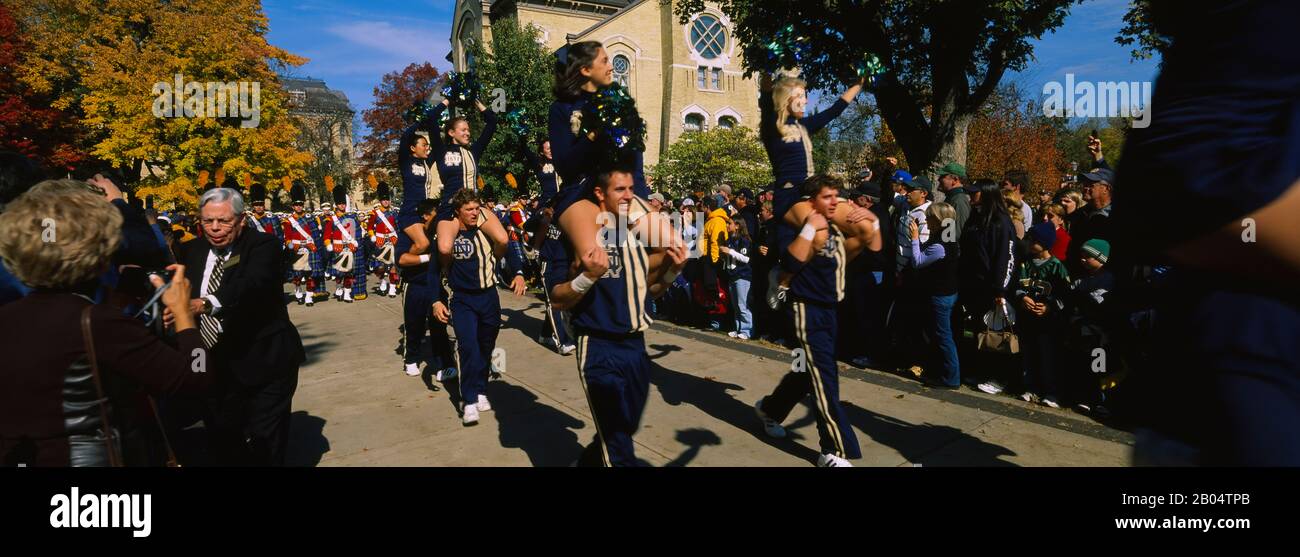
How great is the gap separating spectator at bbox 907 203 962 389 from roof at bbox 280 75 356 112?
228 feet

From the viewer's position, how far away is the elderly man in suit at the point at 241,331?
379cm

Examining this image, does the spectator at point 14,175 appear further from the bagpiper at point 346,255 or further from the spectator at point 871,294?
the bagpiper at point 346,255

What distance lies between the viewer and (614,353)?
127 inches

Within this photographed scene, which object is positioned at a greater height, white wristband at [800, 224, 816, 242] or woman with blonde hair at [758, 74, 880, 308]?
woman with blonde hair at [758, 74, 880, 308]

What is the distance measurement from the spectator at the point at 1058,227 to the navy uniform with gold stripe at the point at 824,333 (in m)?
3.60

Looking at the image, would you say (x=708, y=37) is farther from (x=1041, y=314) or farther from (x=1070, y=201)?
(x=1041, y=314)

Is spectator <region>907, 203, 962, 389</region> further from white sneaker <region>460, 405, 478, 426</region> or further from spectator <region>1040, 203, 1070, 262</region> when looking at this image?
white sneaker <region>460, 405, 478, 426</region>

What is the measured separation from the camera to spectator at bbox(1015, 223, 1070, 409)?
5922mm

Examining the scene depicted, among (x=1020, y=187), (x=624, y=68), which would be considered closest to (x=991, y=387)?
(x=1020, y=187)

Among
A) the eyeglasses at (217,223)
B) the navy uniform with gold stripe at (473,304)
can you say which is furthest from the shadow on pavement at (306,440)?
the eyeglasses at (217,223)

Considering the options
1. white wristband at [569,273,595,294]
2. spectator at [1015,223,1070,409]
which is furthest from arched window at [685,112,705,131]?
white wristband at [569,273,595,294]

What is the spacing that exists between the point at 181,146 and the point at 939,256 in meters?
26.1

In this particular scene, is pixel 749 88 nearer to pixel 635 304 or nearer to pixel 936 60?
pixel 936 60

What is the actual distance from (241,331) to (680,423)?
136 inches
